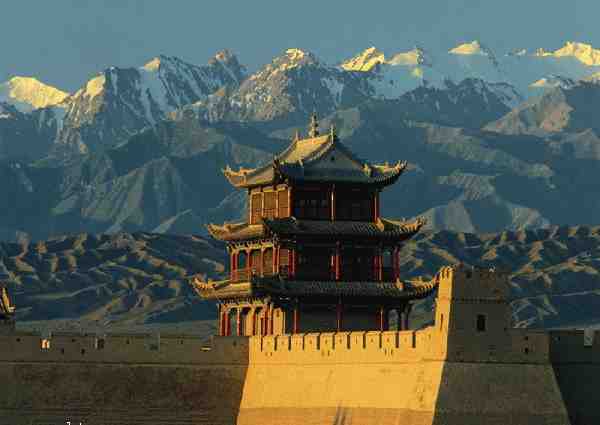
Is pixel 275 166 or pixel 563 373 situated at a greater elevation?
pixel 275 166

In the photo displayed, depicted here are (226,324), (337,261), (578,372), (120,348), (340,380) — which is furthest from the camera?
(226,324)

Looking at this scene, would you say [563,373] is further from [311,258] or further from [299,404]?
[311,258]

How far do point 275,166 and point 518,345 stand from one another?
93.8 ft

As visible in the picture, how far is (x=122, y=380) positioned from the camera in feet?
388

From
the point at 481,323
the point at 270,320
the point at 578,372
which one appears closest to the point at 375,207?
the point at 270,320

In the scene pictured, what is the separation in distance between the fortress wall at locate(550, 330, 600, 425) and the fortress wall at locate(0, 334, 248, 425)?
67.8 feet

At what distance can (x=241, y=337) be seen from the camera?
122 m

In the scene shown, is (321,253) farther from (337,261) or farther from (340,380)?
(340,380)

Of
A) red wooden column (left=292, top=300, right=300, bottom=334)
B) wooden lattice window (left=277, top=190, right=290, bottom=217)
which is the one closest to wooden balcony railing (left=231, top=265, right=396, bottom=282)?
red wooden column (left=292, top=300, right=300, bottom=334)

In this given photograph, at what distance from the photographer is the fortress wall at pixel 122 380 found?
4567 inches

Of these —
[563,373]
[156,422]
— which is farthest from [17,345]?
[563,373]

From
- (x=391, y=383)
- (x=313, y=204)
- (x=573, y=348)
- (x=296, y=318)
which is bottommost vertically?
(x=391, y=383)

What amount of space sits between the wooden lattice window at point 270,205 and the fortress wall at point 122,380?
12.9m

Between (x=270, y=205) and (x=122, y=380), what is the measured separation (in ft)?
65.6
